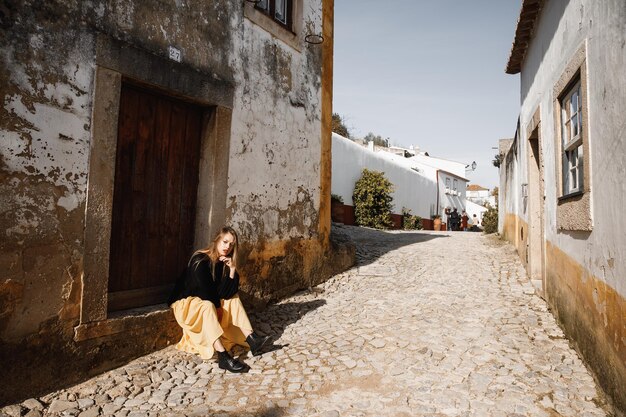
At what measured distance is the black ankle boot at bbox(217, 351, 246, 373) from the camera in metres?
3.75

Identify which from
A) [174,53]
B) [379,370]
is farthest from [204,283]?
[174,53]

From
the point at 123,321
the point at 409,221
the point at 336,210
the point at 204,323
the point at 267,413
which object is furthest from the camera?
the point at 409,221

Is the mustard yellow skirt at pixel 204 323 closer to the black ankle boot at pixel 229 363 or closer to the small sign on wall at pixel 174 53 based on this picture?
the black ankle boot at pixel 229 363

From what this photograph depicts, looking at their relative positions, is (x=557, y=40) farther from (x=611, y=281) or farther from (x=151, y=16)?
(x=151, y=16)

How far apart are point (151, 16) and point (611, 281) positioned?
434 centimetres

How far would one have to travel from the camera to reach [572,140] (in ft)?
13.9

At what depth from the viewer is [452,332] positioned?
4.60m

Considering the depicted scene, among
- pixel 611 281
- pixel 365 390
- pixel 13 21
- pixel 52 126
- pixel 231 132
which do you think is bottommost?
pixel 365 390

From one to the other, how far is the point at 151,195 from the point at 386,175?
16.7 metres

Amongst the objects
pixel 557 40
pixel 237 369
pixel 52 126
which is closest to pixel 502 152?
pixel 557 40

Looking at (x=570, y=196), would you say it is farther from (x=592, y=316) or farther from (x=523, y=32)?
(x=523, y=32)

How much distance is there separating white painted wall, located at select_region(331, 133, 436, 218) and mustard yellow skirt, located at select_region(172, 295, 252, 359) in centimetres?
1169

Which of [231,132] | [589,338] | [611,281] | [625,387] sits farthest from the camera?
[231,132]

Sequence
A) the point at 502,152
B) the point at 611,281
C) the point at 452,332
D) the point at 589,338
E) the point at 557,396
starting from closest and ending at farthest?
the point at 611,281, the point at 557,396, the point at 589,338, the point at 452,332, the point at 502,152
